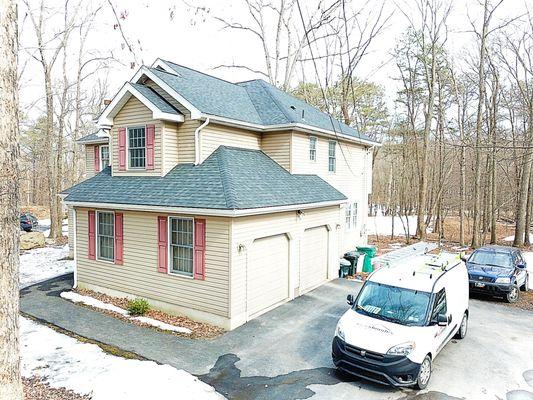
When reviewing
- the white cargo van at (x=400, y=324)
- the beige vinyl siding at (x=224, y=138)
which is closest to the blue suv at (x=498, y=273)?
the white cargo van at (x=400, y=324)

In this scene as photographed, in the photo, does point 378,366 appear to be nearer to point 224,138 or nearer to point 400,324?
point 400,324

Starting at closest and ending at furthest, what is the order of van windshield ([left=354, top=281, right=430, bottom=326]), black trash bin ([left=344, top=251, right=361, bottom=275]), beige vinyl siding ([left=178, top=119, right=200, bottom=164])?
1. van windshield ([left=354, top=281, right=430, bottom=326])
2. beige vinyl siding ([left=178, top=119, right=200, bottom=164])
3. black trash bin ([left=344, top=251, right=361, bottom=275])

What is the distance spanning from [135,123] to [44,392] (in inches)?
335

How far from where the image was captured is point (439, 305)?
7637mm

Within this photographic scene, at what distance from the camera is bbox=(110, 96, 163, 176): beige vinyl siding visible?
1193 cm

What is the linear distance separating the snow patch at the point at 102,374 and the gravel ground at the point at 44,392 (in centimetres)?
13

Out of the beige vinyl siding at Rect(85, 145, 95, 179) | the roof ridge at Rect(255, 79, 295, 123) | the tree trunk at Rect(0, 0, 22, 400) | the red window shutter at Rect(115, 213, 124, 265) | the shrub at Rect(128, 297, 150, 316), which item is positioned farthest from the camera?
the beige vinyl siding at Rect(85, 145, 95, 179)

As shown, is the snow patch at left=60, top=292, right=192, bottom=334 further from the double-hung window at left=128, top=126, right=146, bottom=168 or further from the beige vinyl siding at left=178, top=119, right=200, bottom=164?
the beige vinyl siding at left=178, top=119, right=200, bottom=164

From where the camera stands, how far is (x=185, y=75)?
1441 centimetres

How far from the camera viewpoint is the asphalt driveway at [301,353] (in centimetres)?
692

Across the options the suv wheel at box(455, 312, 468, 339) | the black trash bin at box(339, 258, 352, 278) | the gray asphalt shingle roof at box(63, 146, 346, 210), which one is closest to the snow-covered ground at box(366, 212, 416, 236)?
the black trash bin at box(339, 258, 352, 278)

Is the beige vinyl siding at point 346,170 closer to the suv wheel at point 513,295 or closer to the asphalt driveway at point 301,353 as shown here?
the asphalt driveway at point 301,353

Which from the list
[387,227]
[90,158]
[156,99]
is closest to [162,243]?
[156,99]

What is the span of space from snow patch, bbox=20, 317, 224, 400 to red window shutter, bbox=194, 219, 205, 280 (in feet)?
9.67
